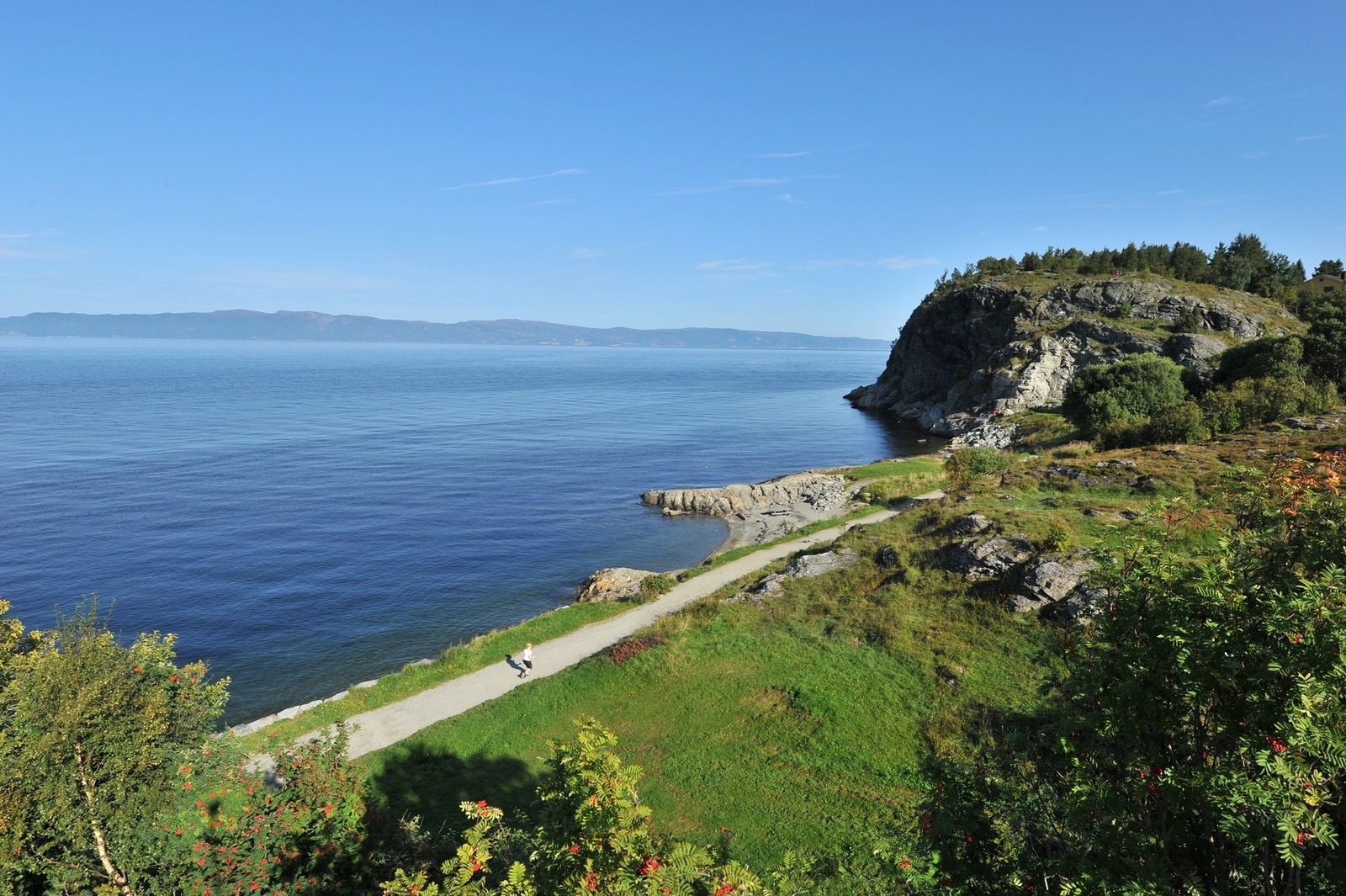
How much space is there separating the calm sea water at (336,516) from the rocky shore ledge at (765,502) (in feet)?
8.10

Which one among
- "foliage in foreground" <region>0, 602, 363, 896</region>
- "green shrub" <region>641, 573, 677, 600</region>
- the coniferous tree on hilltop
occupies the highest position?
the coniferous tree on hilltop

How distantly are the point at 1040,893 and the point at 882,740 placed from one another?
12546 mm

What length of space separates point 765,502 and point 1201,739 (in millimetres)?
59135

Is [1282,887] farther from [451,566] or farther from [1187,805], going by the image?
[451,566]

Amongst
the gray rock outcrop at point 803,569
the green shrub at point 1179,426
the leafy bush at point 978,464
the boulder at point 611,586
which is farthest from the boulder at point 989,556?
the green shrub at point 1179,426

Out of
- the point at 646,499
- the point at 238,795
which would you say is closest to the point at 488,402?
the point at 646,499

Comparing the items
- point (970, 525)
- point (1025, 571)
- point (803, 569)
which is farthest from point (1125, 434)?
point (803, 569)

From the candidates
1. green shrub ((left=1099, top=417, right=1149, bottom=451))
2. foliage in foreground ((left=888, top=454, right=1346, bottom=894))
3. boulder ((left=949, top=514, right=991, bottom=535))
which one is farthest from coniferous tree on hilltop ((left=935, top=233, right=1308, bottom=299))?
foliage in foreground ((left=888, top=454, right=1346, bottom=894))

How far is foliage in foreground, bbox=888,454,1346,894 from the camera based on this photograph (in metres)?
5.98

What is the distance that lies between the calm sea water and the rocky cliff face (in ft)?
39.6

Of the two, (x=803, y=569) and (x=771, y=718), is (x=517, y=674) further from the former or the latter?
(x=803, y=569)

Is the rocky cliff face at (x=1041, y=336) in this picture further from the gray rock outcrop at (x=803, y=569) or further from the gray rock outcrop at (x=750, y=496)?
the gray rock outcrop at (x=803, y=569)

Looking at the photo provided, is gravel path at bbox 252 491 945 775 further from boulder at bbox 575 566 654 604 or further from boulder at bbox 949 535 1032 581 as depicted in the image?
boulder at bbox 949 535 1032 581

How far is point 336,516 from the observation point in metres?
60.5
